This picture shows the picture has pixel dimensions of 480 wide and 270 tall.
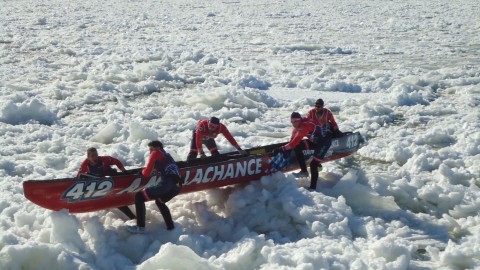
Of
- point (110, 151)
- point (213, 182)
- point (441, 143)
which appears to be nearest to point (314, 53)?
point (441, 143)

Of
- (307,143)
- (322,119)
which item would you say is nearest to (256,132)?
(307,143)

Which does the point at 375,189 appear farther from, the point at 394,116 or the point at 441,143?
the point at 394,116

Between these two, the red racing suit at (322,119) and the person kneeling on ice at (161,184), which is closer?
the person kneeling on ice at (161,184)

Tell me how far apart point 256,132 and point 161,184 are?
210 inches

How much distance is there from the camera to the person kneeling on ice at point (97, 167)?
7947 millimetres

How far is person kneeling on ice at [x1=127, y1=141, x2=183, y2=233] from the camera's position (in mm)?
7645

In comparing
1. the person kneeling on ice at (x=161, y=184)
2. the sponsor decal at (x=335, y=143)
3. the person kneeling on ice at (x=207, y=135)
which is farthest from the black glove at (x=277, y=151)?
the person kneeling on ice at (x=161, y=184)

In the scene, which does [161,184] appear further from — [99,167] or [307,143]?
[307,143]

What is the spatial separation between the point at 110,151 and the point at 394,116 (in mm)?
6736

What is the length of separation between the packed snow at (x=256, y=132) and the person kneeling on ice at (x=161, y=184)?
307mm

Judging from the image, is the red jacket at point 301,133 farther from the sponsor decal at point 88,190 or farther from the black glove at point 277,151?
the sponsor decal at point 88,190

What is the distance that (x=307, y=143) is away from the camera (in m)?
9.79

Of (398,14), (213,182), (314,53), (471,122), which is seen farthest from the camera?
(398,14)

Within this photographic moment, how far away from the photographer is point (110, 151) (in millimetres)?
10961
